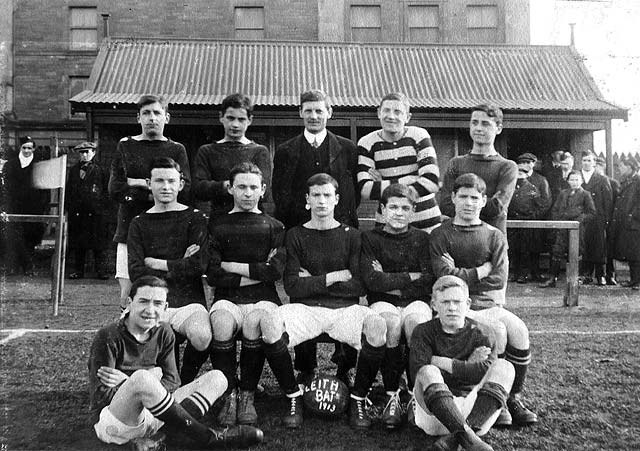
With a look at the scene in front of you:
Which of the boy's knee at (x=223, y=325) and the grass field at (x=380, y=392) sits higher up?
the boy's knee at (x=223, y=325)

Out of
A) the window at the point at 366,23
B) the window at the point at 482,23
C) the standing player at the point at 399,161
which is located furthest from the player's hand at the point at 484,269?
the window at the point at 482,23

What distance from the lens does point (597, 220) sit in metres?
9.35

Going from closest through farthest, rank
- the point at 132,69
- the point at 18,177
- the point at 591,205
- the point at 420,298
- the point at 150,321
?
the point at 150,321, the point at 420,298, the point at 591,205, the point at 18,177, the point at 132,69

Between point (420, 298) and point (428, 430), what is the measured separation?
900 millimetres

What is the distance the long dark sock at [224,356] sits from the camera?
3.51 metres

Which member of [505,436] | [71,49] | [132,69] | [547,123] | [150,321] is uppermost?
[71,49]

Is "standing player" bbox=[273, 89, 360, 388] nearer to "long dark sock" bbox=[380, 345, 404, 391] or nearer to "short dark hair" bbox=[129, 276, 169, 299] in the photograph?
"long dark sock" bbox=[380, 345, 404, 391]

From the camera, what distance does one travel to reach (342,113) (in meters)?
11.5

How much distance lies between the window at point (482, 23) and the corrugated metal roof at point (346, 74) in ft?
15.9

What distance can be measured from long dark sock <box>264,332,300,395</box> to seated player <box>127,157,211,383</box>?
395mm

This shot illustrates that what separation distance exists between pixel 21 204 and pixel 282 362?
8.01 meters

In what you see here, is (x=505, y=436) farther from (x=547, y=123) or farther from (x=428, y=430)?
(x=547, y=123)

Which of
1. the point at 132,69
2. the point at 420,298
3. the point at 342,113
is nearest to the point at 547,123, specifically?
the point at 342,113

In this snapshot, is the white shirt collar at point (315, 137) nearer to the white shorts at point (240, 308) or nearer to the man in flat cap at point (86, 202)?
the white shorts at point (240, 308)
